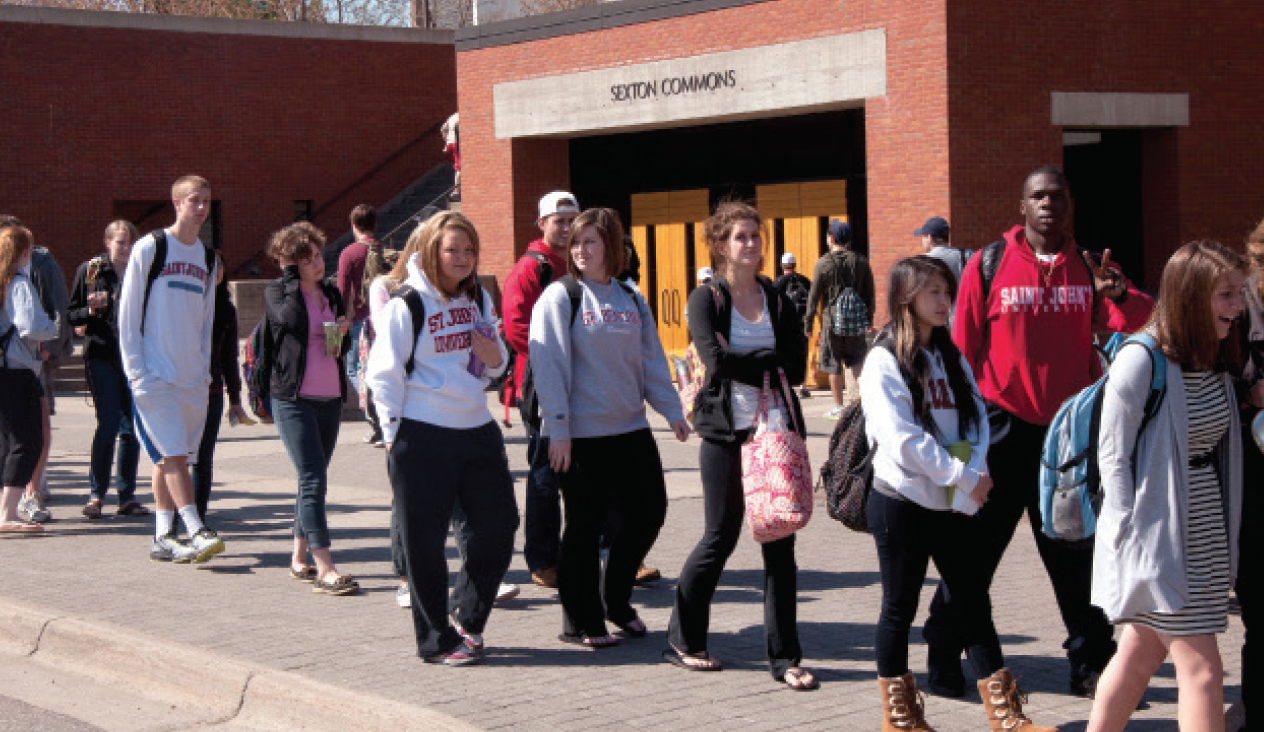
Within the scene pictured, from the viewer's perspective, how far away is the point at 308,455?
27.3 ft

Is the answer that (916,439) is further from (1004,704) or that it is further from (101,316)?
(101,316)

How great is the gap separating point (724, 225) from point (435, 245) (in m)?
1.26

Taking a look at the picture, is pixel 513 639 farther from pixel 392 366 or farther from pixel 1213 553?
Result: pixel 1213 553

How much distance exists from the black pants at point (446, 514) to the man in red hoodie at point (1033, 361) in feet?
6.18

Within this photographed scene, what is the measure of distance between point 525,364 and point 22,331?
12.7 feet

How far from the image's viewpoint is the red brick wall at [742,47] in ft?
57.9

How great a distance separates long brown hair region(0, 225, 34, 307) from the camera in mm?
10211

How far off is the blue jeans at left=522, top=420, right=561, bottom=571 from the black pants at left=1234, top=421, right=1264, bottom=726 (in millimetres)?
3582

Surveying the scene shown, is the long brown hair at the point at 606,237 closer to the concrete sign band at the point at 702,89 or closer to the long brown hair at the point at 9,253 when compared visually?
the long brown hair at the point at 9,253

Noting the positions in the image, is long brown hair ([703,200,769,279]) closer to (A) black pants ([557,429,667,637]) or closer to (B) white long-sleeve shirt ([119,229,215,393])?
(A) black pants ([557,429,667,637])

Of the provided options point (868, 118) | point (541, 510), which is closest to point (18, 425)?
point (541, 510)

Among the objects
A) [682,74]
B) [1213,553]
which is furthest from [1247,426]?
[682,74]

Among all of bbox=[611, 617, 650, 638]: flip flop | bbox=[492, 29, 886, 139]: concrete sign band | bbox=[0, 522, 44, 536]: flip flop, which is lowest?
bbox=[611, 617, 650, 638]: flip flop

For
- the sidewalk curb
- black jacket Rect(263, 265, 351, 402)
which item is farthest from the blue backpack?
black jacket Rect(263, 265, 351, 402)
